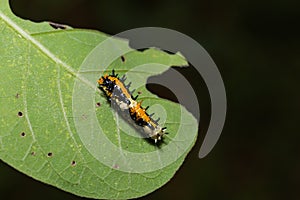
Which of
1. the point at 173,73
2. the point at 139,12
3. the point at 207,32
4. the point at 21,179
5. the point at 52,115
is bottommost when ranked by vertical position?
the point at 21,179

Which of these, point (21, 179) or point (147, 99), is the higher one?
point (147, 99)

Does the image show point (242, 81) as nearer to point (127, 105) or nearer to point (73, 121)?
point (127, 105)

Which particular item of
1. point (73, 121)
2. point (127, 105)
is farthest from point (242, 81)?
point (73, 121)

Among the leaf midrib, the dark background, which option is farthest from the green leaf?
the dark background

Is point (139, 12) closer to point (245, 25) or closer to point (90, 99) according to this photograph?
point (245, 25)

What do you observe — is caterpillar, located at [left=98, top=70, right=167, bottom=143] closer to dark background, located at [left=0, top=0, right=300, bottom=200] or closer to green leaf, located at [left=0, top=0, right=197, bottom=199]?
green leaf, located at [left=0, top=0, right=197, bottom=199]

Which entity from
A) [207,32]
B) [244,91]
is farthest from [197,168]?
[207,32]
